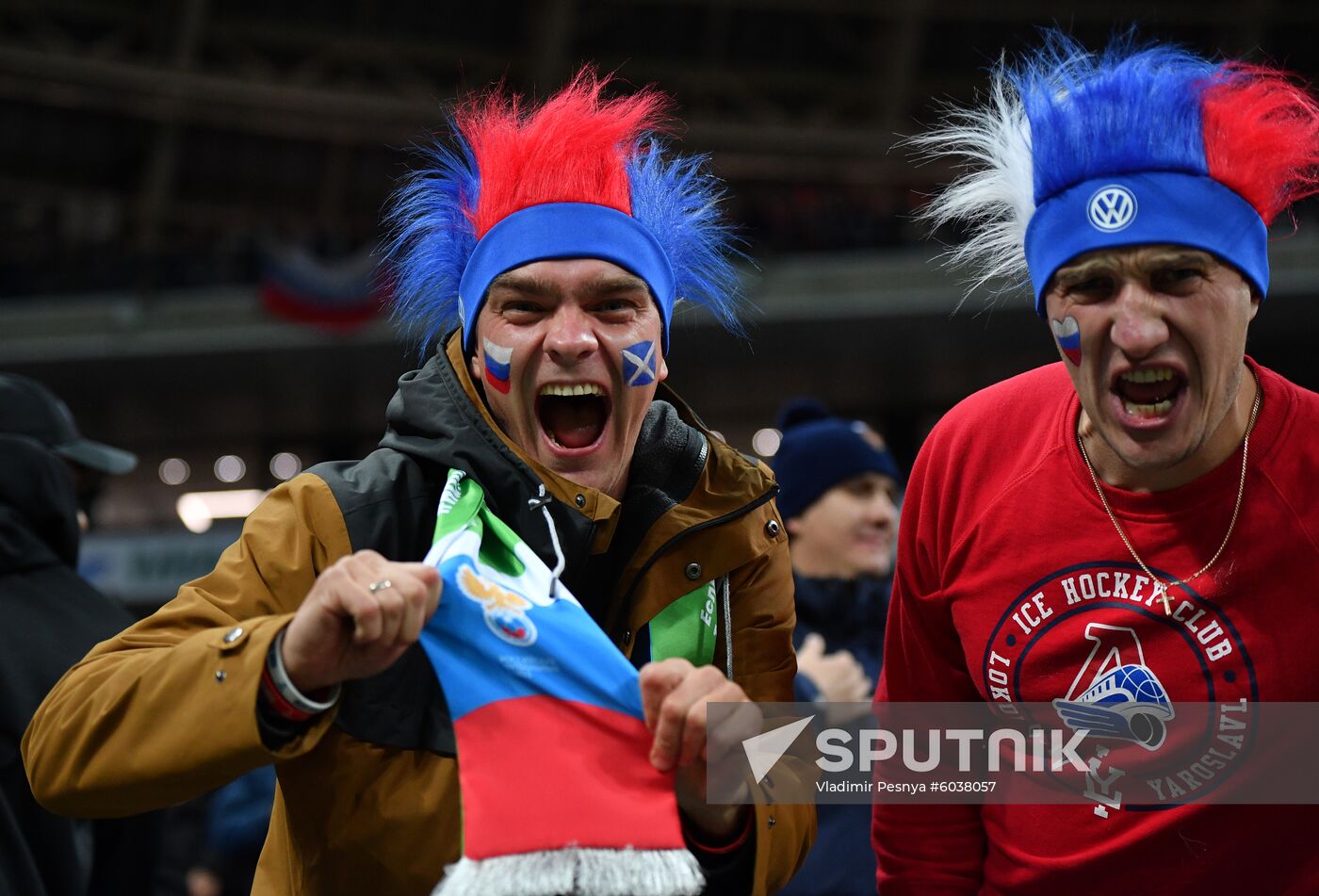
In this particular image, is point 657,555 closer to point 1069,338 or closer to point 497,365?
point 497,365

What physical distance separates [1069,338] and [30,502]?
2.29 metres

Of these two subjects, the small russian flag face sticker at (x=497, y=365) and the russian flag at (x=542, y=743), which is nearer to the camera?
the russian flag at (x=542, y=743)

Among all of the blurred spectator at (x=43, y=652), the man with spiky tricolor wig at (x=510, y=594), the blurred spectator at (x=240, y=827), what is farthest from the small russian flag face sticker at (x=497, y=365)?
the blurred spectator at (x=240, y=827)

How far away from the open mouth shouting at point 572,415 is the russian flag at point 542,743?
298mm

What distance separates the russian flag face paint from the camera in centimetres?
224

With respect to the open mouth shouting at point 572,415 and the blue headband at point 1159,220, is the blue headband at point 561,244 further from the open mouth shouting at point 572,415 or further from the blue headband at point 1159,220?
the blue headband at point 1159,220

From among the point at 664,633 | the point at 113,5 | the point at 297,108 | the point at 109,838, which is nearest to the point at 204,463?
the point at 297,108

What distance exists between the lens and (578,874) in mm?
1809

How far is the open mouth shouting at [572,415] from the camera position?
2.22 metres

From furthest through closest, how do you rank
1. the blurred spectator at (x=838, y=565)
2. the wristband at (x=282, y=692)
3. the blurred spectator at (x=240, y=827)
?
1. the blurred spectator at (x=240, y=827)
2. the blurred spectator at (x=838, y=565)
3. the wristband at (x=282, y=692)

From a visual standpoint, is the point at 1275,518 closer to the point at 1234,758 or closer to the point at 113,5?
the point at 1234,758

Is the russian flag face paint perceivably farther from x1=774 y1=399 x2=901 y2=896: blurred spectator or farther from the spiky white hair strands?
x1=774 y1=399 x2=901 y2=896: blurred spectator

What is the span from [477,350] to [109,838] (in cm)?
168

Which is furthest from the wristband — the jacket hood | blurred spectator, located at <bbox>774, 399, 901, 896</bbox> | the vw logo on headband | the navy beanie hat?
the navy beanie hat
